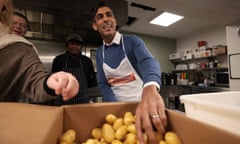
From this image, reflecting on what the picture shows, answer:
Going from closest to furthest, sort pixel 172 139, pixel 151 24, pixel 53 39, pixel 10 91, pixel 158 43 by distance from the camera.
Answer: pixel 172 139
pixel 10 91
pixel 53 39
pixel 151 24
pixel 158 43

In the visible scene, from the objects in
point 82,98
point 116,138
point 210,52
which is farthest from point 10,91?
point 210,52

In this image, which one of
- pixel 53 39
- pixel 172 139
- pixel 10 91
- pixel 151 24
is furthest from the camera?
pixel 151 24

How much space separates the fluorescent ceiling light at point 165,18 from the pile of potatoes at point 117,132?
2.53m

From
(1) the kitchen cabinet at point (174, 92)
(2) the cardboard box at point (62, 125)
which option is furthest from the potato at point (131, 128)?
(1) the kitchen cabinet at point (174, 92)

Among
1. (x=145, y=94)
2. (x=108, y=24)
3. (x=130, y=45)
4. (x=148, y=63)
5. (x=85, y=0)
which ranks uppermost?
(x=85, y=0)

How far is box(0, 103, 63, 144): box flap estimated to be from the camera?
353 millimetres

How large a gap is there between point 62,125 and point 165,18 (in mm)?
2885

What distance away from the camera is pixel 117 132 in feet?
1.74

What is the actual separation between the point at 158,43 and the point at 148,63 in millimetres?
3861

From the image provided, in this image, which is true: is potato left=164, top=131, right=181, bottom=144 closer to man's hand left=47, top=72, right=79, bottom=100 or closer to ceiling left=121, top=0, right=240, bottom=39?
man's hand left=47, top=72, right=79, bottom=100

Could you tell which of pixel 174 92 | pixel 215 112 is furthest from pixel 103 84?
pixel 174 92

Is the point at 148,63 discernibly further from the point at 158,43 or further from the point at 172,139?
the point at 158,43

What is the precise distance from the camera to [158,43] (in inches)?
172

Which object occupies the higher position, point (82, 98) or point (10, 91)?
point (10, 91)
